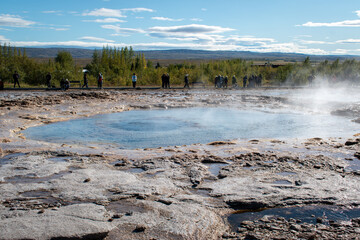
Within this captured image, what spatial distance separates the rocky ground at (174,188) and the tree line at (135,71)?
96.3 ft

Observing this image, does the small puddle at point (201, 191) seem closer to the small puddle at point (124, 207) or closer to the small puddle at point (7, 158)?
the small puddle at point (124, 207)

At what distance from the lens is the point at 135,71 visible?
48.1 m

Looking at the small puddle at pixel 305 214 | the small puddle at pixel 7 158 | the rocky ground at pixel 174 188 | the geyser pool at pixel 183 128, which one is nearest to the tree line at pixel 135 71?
the geyser pool at pixel 183 128

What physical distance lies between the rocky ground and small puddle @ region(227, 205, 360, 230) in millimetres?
100

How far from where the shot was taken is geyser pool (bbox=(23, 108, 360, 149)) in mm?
11031

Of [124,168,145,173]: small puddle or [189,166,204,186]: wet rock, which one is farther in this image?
[124,168,145,173]: small puddle

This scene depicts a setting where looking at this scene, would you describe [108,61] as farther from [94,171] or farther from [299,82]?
[94,171]

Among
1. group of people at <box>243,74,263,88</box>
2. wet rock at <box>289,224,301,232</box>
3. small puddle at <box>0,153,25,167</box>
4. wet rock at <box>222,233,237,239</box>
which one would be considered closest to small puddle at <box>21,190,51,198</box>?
small puddle at <box>0,153,25,167</box>

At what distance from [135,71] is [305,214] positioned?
4418 centimetres

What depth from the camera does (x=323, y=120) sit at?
602 inches

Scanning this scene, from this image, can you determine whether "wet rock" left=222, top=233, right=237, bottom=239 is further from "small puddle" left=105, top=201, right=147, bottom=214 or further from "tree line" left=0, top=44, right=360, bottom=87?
"tree line" left=0, top=44, right=360, bottom=87

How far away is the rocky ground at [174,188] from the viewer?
4609 mm

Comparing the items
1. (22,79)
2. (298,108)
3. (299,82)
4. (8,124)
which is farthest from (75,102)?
(299,82)

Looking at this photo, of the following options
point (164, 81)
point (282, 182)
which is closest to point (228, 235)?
point (282, 182)
